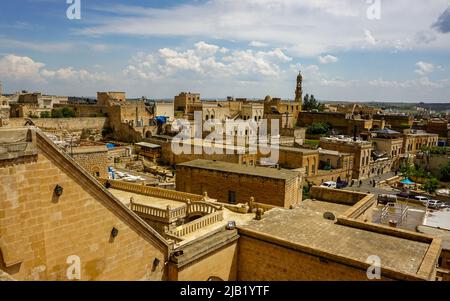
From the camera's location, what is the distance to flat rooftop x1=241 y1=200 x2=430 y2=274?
9766 millimetres

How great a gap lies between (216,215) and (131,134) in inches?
1726

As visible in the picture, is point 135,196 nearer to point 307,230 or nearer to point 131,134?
point 307,230

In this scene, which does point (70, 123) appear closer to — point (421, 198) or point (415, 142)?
point (421, 198)

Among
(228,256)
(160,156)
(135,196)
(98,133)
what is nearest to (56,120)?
(98,133)

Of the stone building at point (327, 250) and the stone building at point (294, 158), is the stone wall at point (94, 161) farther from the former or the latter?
the stone building at point (294, 158)

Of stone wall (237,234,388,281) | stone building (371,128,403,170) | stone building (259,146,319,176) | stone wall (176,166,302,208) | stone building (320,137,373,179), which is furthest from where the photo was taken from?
stone building (371,128,403,170)

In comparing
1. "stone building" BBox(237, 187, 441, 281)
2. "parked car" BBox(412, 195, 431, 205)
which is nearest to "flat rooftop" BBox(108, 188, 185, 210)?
"stone building" BBox(237, 187, 441, 281)

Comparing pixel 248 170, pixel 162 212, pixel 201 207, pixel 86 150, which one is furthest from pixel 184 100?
pixel 162 212

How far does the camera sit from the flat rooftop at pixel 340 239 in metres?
9.77

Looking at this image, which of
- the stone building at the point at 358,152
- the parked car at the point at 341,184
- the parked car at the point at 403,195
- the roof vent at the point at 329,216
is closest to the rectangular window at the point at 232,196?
the roof vent at the point at 329,216

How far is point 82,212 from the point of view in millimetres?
7516

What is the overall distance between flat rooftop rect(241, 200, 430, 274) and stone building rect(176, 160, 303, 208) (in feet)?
15.8

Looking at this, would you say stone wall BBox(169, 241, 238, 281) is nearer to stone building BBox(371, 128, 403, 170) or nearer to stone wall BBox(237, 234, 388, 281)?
stone wall BBox(237, 234, 388, 281)

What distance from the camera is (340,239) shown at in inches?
438
